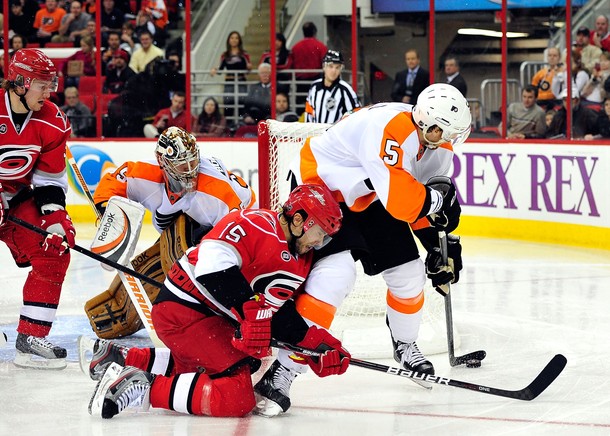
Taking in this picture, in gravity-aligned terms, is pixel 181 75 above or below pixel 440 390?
above

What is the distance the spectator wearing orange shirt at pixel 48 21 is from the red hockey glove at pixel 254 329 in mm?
6454

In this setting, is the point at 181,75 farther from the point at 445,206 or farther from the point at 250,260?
the point at 250,260

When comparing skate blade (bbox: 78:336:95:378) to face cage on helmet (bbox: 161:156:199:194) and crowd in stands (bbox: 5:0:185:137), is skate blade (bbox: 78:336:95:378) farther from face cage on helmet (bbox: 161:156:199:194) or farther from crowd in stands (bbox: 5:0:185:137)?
crowd in stands (bbox: 5:0:185:137)

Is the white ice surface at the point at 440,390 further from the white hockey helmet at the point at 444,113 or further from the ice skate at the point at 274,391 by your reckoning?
the white hockey helmet at the point at 444,113

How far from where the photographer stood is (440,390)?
3.54 metres

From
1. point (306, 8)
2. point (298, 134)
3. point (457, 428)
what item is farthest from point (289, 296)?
point (306, 8)

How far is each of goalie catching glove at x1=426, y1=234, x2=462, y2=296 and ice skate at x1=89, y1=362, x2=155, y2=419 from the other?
992 millimetres

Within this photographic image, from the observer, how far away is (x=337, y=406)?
3.33 meters

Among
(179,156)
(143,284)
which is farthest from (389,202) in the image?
(143,284)

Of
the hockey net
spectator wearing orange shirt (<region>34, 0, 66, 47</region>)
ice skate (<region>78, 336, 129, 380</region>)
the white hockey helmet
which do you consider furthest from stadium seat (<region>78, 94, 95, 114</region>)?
the white hockey helmet

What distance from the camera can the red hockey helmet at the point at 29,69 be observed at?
12.4ft

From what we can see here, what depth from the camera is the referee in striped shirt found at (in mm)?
6852

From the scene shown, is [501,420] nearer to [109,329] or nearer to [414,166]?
[414,166]

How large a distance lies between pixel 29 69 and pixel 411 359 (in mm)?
1550
